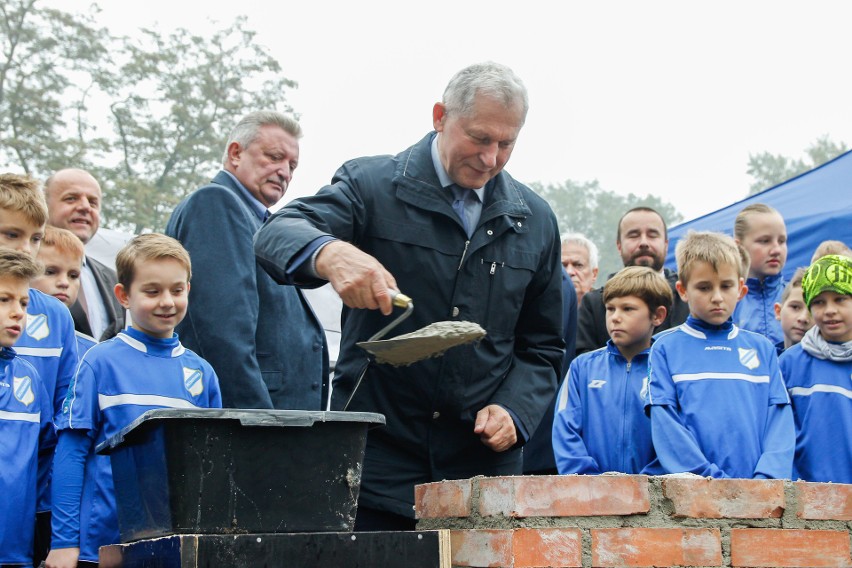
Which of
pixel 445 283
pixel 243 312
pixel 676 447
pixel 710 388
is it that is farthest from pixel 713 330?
pixel 243 312

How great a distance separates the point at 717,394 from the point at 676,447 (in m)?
0.27

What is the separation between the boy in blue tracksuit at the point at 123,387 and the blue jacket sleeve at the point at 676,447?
1.57 meters

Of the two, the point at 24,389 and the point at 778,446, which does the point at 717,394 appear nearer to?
the point at 778,446

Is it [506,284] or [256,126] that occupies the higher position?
[256,126]

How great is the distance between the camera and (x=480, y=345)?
3.26m

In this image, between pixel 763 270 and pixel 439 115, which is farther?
pixel 763 270

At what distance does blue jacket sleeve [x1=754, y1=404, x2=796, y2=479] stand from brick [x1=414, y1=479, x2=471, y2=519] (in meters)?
1.29

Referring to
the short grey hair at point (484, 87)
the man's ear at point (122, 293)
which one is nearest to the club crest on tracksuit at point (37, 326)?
the man's ear at point (122, 293)

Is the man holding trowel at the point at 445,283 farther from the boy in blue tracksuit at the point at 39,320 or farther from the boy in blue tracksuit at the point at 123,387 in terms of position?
the boy in blue tracksuit at the point at 39,320

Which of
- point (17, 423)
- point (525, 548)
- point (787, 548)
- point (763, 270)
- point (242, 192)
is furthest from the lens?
point (763, 270)

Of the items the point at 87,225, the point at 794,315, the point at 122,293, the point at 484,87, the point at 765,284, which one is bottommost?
the point at 122,293

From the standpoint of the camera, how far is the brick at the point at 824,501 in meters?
2.80

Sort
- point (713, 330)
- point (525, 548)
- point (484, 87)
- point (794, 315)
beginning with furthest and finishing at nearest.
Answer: point (794, 315), point (713, 330), point (484, 87), point (525, 548)

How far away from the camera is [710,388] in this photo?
3.74m
